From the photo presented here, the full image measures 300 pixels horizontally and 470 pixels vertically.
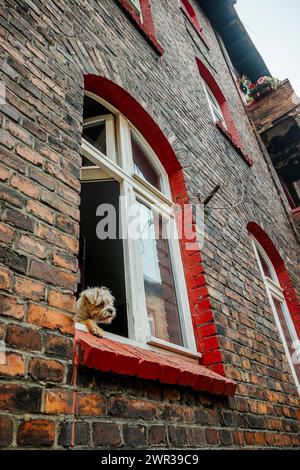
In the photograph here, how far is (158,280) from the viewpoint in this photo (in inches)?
97.5

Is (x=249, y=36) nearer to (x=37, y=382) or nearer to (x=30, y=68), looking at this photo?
(x=30, y=68)

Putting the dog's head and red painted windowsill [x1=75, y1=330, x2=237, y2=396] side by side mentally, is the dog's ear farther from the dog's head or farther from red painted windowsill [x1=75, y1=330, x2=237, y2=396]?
red painted windowsill [x1=75, y1=330, x2=237, y2=396]

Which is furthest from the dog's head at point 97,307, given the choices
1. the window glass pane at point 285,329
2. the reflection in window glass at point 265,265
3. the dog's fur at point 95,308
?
the reflection in window glass at point 265,265

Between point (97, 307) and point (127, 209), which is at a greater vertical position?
point (127, 209)

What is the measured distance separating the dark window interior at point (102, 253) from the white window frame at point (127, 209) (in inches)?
4.4

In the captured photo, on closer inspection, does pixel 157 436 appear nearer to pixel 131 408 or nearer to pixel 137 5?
pixel 131 408

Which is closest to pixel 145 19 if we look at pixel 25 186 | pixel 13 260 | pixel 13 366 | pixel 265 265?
pixel 265 265

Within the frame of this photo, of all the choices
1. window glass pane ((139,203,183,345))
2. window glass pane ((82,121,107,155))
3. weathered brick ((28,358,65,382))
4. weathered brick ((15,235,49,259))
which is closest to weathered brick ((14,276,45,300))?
weathered brick ((15,235,49,259))

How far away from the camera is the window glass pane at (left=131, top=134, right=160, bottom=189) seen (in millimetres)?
2943

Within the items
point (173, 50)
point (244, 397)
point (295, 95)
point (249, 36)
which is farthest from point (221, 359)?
point (249, 36)

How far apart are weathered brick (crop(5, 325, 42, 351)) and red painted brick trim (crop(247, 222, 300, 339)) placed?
11.9 ft

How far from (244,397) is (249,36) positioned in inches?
416

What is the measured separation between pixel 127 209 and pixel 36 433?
1582 mm

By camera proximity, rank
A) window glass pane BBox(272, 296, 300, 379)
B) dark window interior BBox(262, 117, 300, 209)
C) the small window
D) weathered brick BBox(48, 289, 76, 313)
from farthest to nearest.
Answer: dark window interior BBox(262, 117, 300, 209), the small window, window glass pane BBox(272, 296, 300, 379), weathered brick BBox(48, 289, 76, 313)
